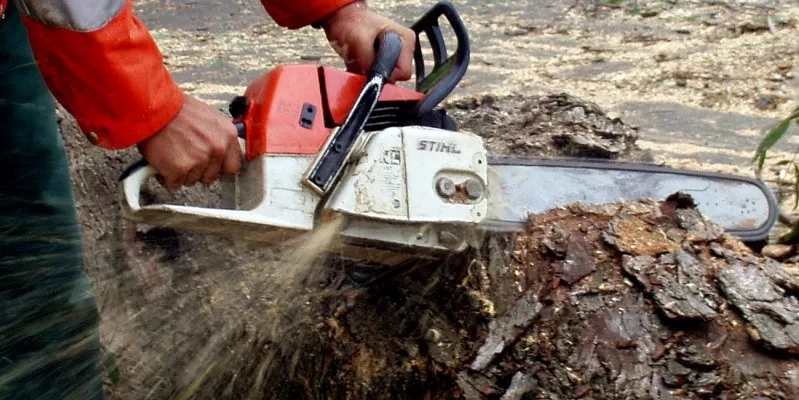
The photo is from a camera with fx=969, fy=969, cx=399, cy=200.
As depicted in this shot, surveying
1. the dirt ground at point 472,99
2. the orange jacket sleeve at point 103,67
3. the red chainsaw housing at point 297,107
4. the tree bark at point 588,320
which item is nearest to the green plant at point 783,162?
the dirt ground at point 472,99

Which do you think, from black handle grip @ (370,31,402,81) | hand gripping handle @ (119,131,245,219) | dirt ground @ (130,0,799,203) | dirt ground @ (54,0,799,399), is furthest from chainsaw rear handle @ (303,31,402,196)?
dirt ground @ (130,0,799,203)

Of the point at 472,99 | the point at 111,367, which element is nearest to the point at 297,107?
the point at 111,367

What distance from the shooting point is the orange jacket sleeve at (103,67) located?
162cm

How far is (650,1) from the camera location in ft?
17.4

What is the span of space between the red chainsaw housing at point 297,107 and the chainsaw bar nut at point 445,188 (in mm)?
220

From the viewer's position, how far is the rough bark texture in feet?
6.11

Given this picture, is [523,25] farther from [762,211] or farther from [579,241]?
[579,241]

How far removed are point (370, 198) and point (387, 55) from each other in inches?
13.1

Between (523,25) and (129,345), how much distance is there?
3.28 m

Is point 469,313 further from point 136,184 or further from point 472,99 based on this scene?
point 472,99

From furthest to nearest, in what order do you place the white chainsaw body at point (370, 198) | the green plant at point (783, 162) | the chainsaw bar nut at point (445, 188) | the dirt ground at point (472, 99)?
the green plant at point (783, 162) < the dirt ground at point (472, 99) < the chainsaw bar nut at point (445, 188) < the white chainsaw body at point (370, 198)

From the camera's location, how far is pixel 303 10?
2.28m

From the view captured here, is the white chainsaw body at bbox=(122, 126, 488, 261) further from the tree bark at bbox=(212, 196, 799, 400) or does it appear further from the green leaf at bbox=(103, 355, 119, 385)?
the green leaf at bbox=(103, 355, 119, 385)

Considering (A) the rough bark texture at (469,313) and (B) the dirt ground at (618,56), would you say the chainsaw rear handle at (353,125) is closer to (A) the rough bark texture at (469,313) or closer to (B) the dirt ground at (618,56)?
(A) the rough bark texture at (469,313)
